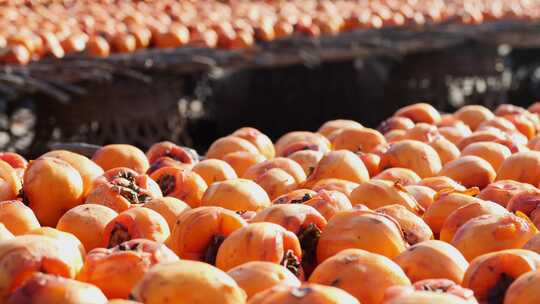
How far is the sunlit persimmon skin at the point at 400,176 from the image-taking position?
2928mm

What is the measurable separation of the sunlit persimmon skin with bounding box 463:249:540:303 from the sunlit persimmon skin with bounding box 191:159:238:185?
123 centimetres

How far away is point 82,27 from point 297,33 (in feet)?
6.44

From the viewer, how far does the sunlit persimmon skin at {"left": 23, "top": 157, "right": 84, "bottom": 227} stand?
2648 millimetres

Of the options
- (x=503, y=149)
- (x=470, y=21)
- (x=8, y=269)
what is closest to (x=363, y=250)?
(x=8, y=269)

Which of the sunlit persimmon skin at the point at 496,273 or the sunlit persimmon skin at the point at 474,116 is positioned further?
the sunlit persimmon skin at the point at 474,116

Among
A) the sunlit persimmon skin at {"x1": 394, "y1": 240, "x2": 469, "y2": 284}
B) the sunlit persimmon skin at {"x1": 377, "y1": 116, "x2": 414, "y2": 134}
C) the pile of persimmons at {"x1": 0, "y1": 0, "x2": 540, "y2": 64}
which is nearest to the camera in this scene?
the sunlit persimmon skin at {"x1": 394, "y1": 240, "x2": 469, "y2": 284}

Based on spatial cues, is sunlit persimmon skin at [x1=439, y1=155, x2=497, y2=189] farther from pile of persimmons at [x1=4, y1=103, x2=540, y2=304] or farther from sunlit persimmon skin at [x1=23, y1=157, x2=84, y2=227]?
sunlit persimmon skin at [x1=23, y1=157, x2=84, y2=227]

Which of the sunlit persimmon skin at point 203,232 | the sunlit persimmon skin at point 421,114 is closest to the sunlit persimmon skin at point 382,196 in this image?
the sunlit persimmon skin at point 203,232

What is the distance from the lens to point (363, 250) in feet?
6.76

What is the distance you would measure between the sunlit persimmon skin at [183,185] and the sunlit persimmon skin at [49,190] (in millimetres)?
264

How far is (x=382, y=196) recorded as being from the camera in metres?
2.59

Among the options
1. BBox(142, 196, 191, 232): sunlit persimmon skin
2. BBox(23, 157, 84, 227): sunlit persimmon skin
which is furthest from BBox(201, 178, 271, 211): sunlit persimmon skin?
BBox(23, 157, 84, 227): sunlit persimmon skin

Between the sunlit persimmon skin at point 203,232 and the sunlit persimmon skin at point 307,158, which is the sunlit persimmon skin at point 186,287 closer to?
the sunlit persimmon skin at point 203,232

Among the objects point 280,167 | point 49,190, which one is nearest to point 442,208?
point 280,167
